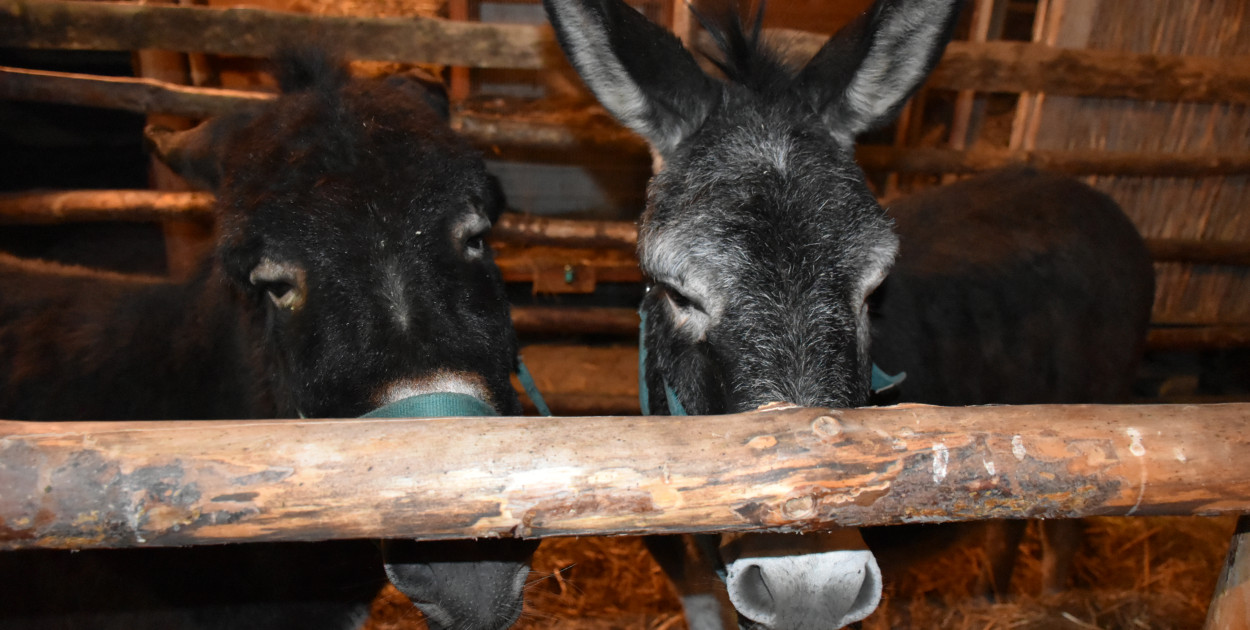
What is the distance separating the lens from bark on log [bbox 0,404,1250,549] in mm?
1019

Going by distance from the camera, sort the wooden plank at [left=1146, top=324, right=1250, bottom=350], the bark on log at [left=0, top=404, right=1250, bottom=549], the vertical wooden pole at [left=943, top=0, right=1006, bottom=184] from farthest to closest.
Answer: the vertical wooden pole at [left=943, top=0, right=1006, bottom=184]
the wooden plank at [left=1146, top=324, right=1250, bottom=350]
the bark on log at [left=0, top=404, right=1250, bottom=549]

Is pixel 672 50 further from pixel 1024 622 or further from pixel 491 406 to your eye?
pixel 1024 622

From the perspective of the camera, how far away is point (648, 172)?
6680 mm

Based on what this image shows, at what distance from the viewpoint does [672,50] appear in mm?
2186

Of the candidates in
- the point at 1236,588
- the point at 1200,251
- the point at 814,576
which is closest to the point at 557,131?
the point at 814,576

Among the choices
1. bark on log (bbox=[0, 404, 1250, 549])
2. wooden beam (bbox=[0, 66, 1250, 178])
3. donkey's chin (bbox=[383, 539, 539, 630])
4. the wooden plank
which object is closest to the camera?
bark on log (bbox=[0, 404, 1250, 549])

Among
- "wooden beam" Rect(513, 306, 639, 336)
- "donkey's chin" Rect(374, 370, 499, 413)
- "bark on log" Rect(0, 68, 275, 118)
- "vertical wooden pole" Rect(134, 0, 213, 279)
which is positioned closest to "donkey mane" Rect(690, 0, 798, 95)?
"donkey's chin" Rect(374, 370, 499, 413)

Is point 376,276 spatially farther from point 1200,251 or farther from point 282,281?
point 1200,251

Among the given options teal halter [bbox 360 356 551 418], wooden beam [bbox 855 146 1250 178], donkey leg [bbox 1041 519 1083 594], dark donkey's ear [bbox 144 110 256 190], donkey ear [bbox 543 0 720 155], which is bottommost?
donkey leg [bbox 1041 519 1083 594]

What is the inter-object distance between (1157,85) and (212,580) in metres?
6.43

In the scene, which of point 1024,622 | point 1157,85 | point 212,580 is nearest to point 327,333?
point 212,580

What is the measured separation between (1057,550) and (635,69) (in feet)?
13.1

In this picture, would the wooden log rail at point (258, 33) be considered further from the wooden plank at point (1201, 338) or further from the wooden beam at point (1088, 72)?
the wooden plank at point (1201, 338)

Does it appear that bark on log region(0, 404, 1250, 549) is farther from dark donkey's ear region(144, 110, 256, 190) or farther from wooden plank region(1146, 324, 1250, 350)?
wooden plank region(1146, 324, 1250, 350)
